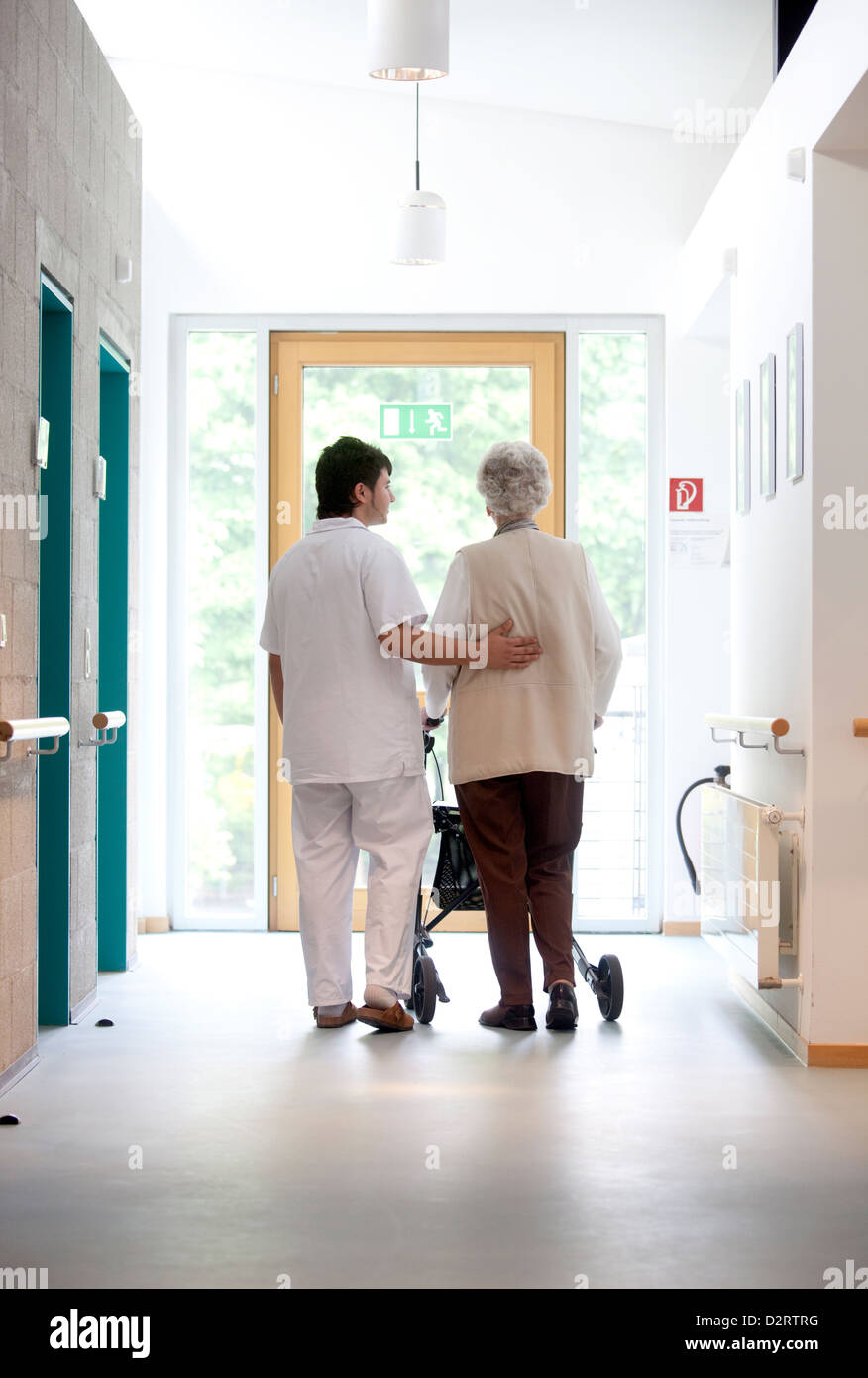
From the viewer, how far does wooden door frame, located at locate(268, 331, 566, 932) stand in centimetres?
592

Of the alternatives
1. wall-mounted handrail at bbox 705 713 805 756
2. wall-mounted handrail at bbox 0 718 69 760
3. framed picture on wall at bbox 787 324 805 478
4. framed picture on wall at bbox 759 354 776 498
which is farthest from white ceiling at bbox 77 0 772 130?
wall-mounted handrail at bbox 0 718 69 760

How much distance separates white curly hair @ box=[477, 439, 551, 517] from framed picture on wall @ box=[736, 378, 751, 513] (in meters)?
0.74

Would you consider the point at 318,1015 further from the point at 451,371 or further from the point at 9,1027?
the point at 451,371

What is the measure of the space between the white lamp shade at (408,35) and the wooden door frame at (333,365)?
75.8 inches

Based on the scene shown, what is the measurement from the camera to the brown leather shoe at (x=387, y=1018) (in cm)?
396

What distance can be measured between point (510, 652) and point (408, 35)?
1690 millimetres

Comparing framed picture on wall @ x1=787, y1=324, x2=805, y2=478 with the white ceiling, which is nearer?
framed picture on wall @ x1=787, y1=324, x2=805, y2=478

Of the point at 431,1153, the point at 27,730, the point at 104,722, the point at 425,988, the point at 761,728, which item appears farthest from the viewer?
the point at 104,722

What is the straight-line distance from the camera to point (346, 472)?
13.5 ft

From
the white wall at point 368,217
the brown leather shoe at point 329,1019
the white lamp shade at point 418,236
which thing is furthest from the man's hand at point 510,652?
the white wall at point 368,217

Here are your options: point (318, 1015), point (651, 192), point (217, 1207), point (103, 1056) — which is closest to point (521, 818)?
point (318, 1015)

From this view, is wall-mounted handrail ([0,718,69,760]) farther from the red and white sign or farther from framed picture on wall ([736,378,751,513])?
the red and white sign

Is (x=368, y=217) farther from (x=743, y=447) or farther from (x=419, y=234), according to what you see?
(x=743, y=447)

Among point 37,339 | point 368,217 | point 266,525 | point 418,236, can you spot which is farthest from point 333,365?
point 37,339
